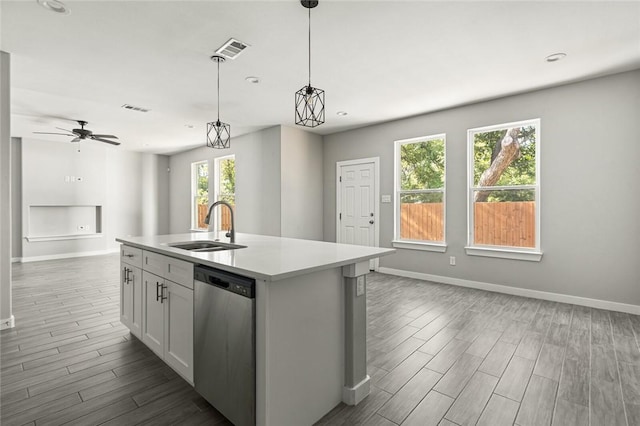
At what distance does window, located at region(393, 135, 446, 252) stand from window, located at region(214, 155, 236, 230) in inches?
153

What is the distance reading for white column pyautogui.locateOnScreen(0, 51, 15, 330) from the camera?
3012 millimetres

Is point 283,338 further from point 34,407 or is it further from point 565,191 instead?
point 565,191

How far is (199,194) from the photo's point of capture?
8.30m

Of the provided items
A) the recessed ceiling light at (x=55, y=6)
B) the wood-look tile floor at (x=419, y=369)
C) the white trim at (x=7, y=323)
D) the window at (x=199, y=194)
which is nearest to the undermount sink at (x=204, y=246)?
the wood-look tile floor at (x=419, y=369)

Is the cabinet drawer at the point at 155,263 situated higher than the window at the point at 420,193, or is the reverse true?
the window at the point at 420,193

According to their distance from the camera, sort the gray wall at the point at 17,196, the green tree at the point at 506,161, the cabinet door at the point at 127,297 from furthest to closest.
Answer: the gray wall at the point at 17,196 → the green tree at the point at 506,161 → the cabinet door at the point at 127,297

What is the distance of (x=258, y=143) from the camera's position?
6262mm

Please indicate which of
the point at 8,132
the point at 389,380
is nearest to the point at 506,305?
the point at 389,380

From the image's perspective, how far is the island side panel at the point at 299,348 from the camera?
1.46m

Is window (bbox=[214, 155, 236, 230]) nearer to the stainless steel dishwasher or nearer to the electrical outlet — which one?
the stainless steel dishwasher

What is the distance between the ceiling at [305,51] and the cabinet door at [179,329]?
2102 mm

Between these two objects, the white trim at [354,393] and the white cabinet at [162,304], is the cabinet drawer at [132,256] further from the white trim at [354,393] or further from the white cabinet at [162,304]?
the white trim at [354,393]

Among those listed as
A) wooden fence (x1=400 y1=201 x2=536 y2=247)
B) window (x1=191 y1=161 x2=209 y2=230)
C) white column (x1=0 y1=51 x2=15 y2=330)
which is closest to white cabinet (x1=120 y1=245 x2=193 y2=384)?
white column (x1=0 y1=51 x2=15 y2=330)

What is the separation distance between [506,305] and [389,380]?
7.76 feet
